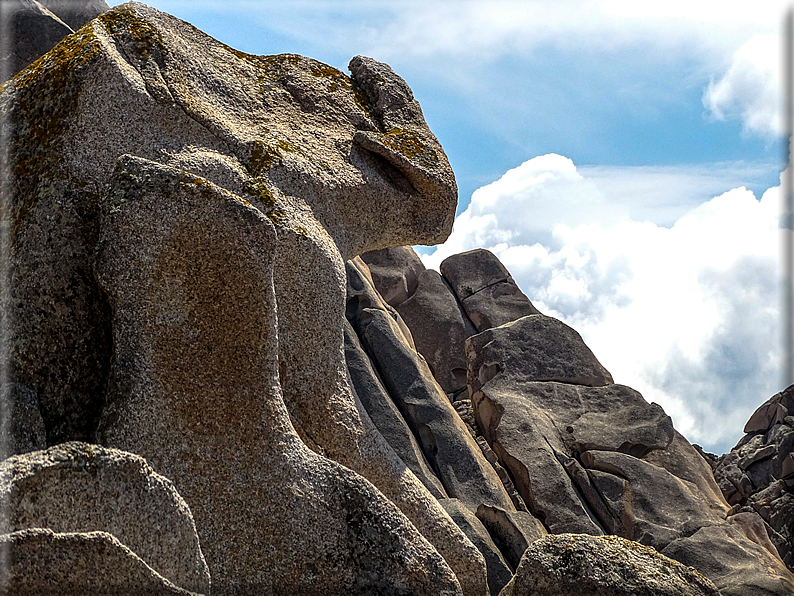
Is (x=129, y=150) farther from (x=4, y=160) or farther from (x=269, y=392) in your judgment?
(x=269, y=392)

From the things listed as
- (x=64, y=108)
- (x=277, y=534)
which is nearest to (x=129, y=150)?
(x=64, y=108)

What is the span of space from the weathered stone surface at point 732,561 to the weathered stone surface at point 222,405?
887 centimetres

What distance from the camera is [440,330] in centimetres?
2205

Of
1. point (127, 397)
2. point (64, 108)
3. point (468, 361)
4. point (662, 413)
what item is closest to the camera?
point (127, 397)

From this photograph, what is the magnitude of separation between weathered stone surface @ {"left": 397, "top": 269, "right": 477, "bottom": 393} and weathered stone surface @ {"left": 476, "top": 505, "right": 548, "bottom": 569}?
24.4 ft

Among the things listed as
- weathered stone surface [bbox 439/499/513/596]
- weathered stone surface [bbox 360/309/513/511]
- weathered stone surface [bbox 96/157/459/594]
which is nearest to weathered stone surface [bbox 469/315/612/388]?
weathered stone surface [bbox 360/309/513/511]

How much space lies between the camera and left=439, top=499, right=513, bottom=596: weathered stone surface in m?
12.0

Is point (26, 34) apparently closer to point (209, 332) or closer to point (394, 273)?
point (394, 273)

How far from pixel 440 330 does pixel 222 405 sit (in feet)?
52.7

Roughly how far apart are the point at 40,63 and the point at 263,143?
1.71 metres

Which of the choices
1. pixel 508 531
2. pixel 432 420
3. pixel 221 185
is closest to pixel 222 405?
pixel 221 185

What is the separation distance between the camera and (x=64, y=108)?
22.3ft

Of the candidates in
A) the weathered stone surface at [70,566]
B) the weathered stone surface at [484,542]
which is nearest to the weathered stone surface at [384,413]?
the weathered stone surface at [484,542]

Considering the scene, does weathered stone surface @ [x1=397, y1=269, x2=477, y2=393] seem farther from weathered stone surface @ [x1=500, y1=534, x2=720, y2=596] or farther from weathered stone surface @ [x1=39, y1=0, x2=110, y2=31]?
weathered stone surface @ [x1=500, y1=534, x2=720, y2=596]
